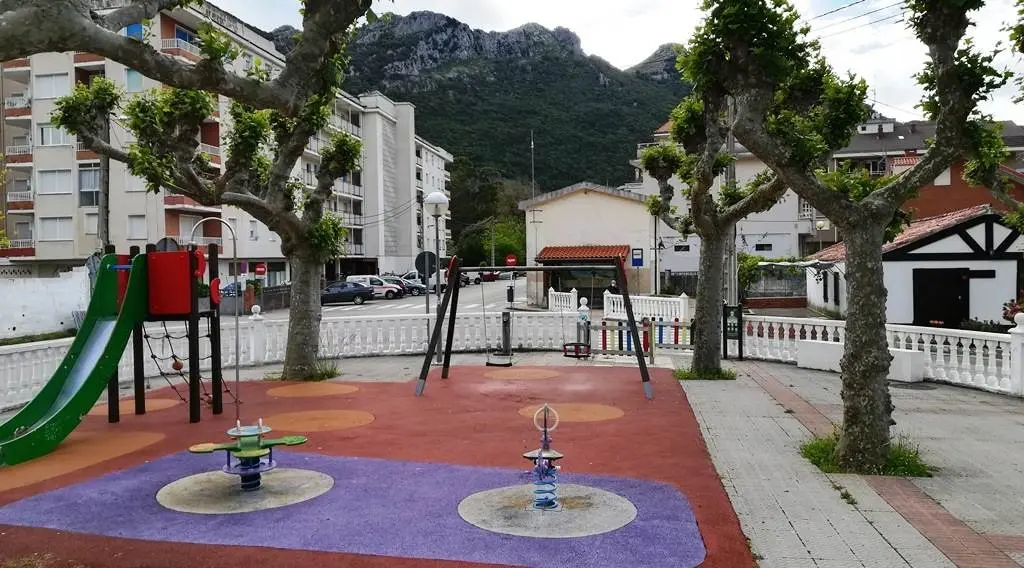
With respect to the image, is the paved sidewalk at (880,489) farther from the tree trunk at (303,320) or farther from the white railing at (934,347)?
the tree trunk at (303,320)

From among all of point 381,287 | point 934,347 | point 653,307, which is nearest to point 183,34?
point 381,287

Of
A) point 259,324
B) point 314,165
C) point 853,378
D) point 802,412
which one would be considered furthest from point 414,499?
point 314,165

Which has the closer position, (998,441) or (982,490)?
(982,490)

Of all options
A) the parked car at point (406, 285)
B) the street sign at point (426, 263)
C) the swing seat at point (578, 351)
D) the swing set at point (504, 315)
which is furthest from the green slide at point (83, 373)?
the parked car at point (406, 285)

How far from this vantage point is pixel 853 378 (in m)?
7.16

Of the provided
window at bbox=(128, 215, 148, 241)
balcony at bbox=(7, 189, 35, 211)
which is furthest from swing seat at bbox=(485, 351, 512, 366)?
balcony at bbox=(7, 189, 35, 211)

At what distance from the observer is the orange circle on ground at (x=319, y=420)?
31.2 feet

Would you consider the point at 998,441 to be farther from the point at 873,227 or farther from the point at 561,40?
the point at 561,40

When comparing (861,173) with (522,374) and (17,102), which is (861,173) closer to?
(522,374)

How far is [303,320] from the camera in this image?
45.0 ft

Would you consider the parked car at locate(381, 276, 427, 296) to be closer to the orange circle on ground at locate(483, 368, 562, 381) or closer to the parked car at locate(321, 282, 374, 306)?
the parked car at locate(321, 282, 374, 306)

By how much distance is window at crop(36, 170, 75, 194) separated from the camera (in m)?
40.6

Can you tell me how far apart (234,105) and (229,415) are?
18.4 feet

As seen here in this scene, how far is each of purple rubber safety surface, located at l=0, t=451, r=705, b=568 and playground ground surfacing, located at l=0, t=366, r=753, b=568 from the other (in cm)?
2
